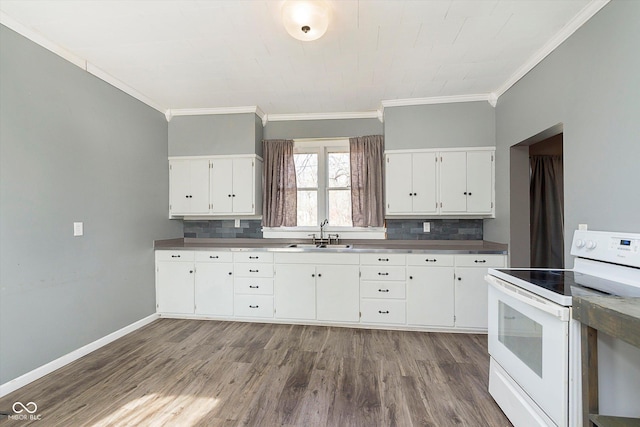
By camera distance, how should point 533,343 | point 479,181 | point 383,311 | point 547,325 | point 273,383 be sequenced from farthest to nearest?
point 479,181, point 383,311, point 273,383, point 533,343, point 547,325

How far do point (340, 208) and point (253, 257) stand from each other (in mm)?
1326

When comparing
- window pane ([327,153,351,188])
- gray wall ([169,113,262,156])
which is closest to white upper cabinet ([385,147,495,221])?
window pane ([327,153,351,188])

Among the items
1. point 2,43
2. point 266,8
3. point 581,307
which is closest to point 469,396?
point 581,307

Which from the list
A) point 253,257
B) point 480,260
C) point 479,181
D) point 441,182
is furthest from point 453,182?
point 253,257

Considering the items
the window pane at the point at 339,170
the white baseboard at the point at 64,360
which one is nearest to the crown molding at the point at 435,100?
the window pane at the point at 339,170

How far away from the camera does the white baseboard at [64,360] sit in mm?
1945

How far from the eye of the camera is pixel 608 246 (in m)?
1.61

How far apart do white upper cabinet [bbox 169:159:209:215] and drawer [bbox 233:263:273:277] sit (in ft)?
2.93

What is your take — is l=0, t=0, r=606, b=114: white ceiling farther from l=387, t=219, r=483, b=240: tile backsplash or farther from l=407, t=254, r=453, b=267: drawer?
l=407, t=254, r=453, b=267: drawer

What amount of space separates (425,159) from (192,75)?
2.68 meters

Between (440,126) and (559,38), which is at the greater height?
(559,38)

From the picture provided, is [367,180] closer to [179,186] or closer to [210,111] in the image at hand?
[210,111]

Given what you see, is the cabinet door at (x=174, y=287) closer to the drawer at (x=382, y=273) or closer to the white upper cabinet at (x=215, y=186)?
the white upper cabinet at (x=215, y=186)

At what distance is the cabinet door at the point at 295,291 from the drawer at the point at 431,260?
3.64 feet
